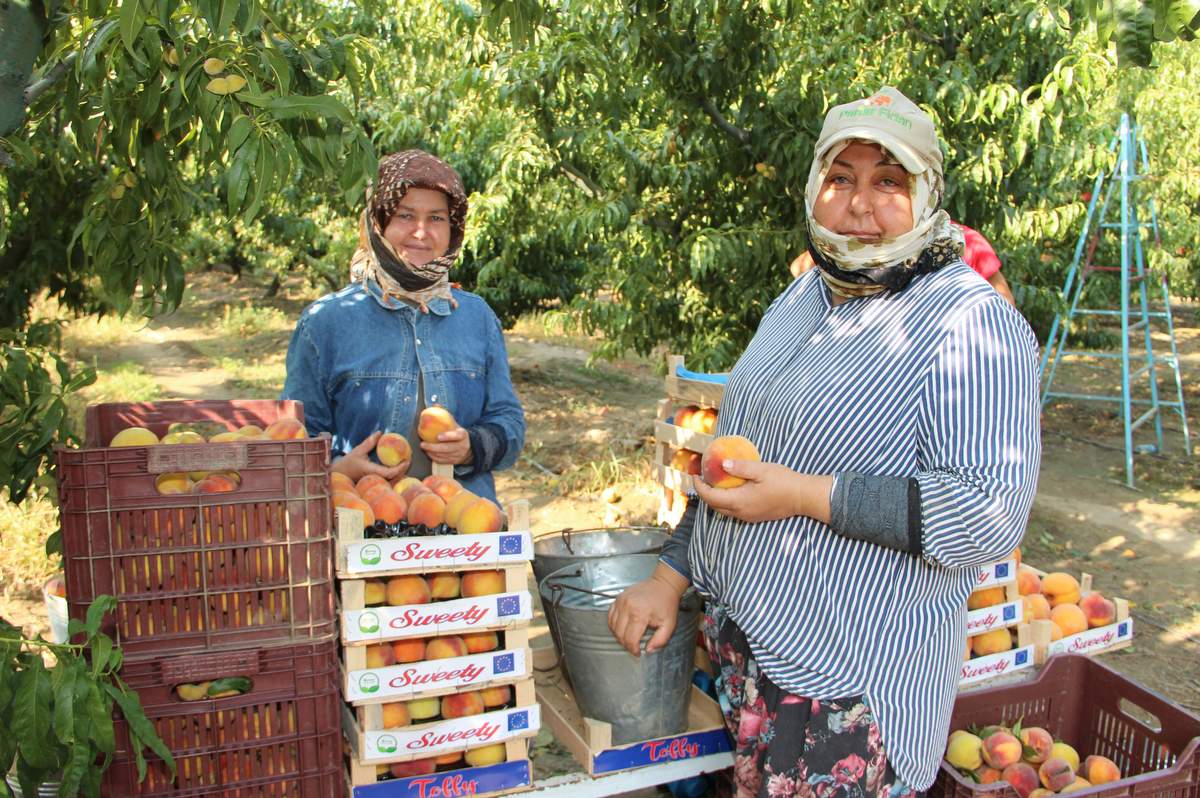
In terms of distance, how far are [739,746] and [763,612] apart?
0.31 metres

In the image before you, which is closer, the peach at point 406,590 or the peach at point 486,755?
the peach at point 406,590

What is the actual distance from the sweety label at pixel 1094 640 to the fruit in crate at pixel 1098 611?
35 millimetres

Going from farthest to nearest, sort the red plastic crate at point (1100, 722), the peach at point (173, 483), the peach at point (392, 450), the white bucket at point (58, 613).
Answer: the white bucket at point (58, 613)
the peach at point (392, 450)
the red plastic crate at point (1100, 722)
the peach at point (173, 483)

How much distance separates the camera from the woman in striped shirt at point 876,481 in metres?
1.66

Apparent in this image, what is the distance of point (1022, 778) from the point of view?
250cm

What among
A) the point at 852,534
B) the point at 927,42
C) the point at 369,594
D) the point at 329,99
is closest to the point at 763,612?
the point at 852,534

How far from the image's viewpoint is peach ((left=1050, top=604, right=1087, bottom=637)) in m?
3.06

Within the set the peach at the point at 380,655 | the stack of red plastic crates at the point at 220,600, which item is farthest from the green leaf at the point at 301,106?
the peach at the point at 380,655

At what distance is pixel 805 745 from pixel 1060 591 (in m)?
1.79

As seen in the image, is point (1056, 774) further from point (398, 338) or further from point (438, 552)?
point (398, 338)

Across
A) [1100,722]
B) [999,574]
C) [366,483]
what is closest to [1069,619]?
[1100,722]

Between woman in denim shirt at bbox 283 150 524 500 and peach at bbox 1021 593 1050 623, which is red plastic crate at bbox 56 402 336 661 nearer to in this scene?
woman in denim shirt at bbox 283 150 524 500

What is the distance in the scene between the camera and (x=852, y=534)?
67.1 inches

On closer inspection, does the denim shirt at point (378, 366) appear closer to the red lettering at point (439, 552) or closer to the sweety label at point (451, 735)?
the red lettering at point (439, 552)
